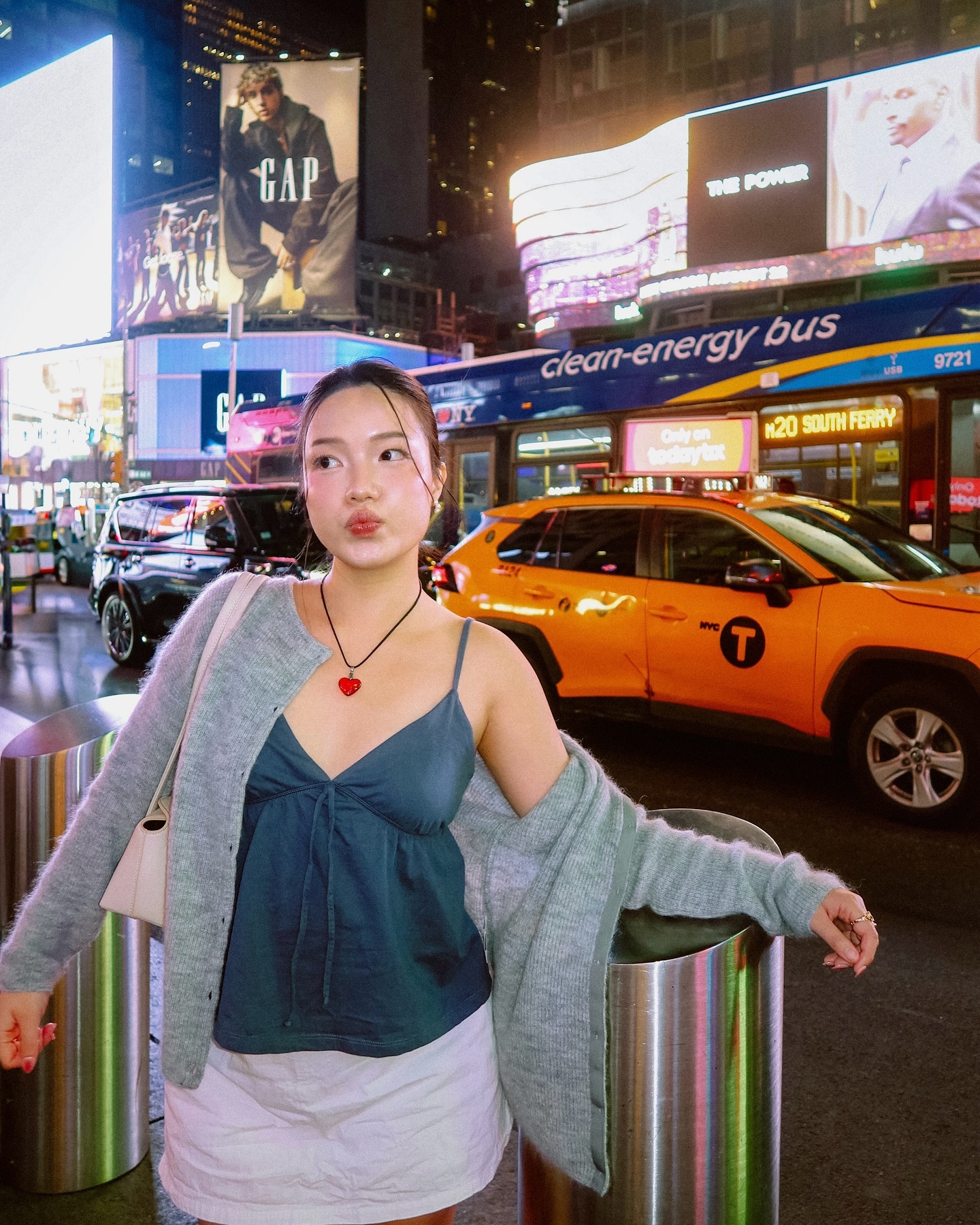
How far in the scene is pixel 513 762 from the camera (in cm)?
167

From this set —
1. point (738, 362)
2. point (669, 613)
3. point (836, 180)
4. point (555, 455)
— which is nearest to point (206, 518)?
point (555, 455)

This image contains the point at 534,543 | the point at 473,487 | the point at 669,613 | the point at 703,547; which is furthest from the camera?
the point at 473,487

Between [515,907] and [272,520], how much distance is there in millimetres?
10130

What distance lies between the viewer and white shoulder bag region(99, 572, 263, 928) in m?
1.58

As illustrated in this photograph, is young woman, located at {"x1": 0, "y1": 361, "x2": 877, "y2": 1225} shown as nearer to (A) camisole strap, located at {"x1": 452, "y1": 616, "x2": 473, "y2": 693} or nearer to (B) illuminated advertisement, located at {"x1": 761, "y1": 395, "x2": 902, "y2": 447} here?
(A) camisole strap, located at {"x1": 452, "y1": 616, "x2": 473, "y2": 693}

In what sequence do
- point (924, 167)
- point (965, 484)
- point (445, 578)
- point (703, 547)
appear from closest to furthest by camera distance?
point (703, 547) < point (965, 484) < point (445, 578) < point (924, 167)

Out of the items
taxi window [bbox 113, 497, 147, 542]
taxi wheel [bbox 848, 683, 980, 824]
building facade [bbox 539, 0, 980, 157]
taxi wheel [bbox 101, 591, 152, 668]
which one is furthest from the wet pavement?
building facade [bbox 539, 0, 980, 157]

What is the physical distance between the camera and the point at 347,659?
1.67 metres

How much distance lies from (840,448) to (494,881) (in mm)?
8372

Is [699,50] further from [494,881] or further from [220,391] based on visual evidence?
[494,881]

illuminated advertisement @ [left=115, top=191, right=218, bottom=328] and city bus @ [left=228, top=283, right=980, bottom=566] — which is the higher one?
illuminated advertisement @ [left=115, top=191, right=218, bottom=328]

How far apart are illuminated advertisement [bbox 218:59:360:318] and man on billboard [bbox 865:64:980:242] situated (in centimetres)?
4283

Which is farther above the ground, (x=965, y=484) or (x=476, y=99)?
(x=476, y=99)

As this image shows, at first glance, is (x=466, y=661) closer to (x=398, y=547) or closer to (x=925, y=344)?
(x=398, y=547)
